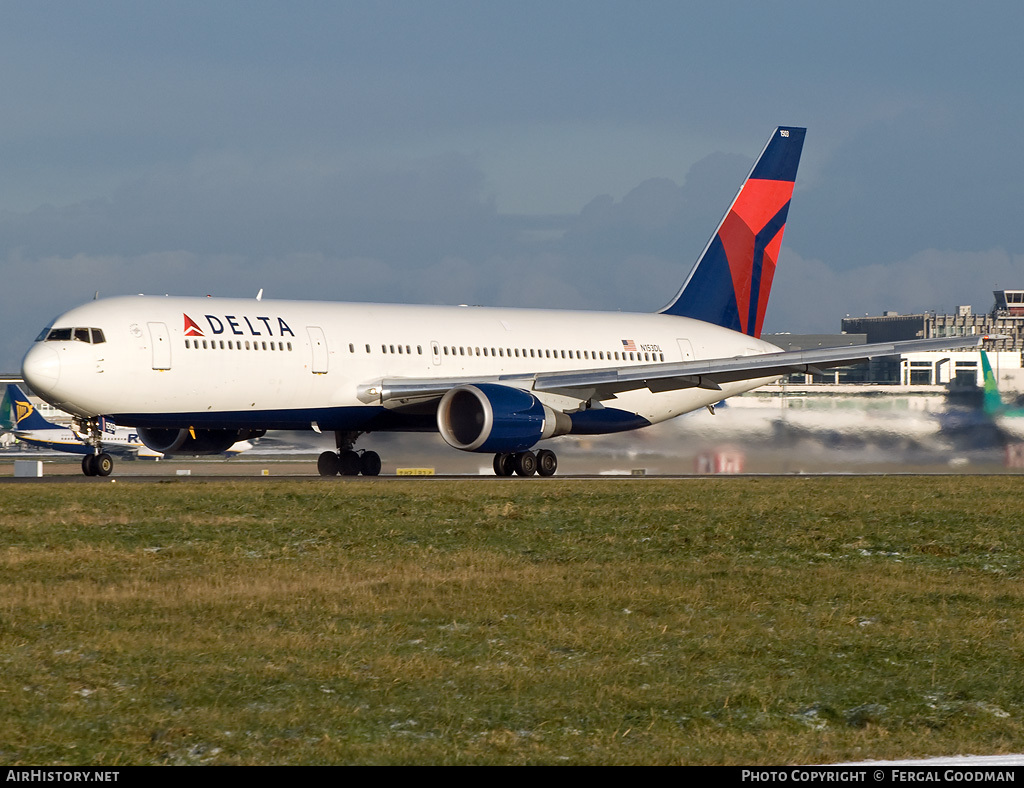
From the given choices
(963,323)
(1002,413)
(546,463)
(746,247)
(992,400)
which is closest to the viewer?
(546,463)

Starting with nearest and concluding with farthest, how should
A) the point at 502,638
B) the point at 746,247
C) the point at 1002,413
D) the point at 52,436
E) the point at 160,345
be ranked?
the point at 502,638, the point at 160,345, the point at 1002,413, the point at 746,247, the point at 52,436

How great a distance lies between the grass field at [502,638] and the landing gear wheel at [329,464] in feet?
48.9

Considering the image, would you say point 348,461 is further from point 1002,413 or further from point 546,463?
point 1002,413

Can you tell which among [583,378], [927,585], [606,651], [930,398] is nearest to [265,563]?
[606,651]

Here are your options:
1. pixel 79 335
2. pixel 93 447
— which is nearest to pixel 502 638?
pixel 79 335

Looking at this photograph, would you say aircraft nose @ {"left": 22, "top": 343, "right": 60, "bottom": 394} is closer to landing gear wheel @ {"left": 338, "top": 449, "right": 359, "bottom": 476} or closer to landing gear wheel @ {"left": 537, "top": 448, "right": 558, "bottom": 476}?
landing gear wheel @ {"left": 338, "top": 449, "right": 359, "bottom": 476}

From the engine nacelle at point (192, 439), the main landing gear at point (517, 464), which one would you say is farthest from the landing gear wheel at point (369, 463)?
the main landing gear at point (517, 464)

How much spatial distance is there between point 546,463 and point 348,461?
531cm

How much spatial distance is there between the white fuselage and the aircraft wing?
0.38 m

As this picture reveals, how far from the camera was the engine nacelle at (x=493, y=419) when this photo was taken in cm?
3019

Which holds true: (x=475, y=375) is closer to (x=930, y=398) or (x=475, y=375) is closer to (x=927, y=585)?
(x=930, y=398)

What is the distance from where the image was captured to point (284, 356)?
30.3m

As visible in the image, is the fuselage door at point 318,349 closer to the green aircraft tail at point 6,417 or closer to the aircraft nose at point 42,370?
the aircraft nose at point 42,370

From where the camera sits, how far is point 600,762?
739cm
